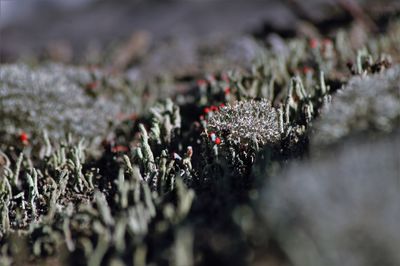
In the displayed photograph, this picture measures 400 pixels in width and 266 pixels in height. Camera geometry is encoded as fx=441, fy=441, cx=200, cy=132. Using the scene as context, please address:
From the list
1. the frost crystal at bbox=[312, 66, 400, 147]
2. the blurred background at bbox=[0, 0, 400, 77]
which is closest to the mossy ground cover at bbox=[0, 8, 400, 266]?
the frost crystal at bbox=[312, 66, 400, 147]

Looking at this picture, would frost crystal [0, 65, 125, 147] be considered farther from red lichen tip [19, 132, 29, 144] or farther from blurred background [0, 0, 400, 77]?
blurred background [0, 0, 400, 77]

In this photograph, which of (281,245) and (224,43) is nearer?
(281,245)

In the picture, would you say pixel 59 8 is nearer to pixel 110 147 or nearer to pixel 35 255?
pixel 110 147

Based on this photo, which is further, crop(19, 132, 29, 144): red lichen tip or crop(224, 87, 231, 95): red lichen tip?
crop(224, 87, 231, 95): red lichen tip

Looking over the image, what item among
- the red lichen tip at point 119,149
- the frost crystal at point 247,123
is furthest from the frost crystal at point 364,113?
the red lichen tip at point 119,149

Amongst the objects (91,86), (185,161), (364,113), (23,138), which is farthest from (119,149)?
A: (364,113)

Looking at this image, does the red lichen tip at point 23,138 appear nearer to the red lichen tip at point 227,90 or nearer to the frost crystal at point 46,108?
the frost crystal at point 46,108

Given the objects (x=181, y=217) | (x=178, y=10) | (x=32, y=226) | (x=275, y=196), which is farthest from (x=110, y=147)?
(x=178, y=10)

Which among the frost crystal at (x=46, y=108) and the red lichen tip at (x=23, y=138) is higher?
the frost crystal at (x=46, y=108)

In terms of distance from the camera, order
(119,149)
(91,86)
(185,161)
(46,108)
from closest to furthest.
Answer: (185,161) → (119,149) → (46,108) → (91,86)

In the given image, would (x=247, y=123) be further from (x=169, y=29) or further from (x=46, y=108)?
(x=169, y=29)

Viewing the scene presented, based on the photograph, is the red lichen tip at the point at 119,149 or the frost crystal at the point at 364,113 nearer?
the frost crystal at the point at 364,113
